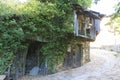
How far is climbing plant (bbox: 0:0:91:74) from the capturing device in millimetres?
10555

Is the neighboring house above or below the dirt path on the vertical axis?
above

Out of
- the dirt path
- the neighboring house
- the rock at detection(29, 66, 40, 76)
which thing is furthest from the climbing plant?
the dirt path

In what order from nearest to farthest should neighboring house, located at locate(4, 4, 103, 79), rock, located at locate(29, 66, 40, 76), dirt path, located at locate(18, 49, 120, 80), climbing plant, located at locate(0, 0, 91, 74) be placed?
climbing plant, located at locate(0, 0, 91, 74)
dirt path, located at locate(18, 49, 120, 80)
neighboring house, located at locate(4, 4, 103, 79)
rock, located at locate(29, 66, 40, 76)

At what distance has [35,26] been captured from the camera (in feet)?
39.0

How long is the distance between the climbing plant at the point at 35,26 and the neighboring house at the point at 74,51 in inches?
19.5

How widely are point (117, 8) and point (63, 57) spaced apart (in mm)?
6995

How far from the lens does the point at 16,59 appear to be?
11.3 m

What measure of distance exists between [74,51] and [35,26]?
517 centimetres

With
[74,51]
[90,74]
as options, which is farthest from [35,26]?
[74,51]

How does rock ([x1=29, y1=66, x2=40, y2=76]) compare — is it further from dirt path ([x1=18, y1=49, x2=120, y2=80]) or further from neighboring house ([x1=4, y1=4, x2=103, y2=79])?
dirt path ([x1=18, y1=49, x2=120, y2=80])

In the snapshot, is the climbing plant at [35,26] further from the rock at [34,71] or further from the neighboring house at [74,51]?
the rock at [34,71]

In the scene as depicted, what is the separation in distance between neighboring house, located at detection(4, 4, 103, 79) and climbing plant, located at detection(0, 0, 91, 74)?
496 millimetres

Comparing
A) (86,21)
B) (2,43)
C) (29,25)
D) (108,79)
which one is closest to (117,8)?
(108,79)

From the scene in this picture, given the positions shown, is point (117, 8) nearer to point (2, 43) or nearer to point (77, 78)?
point (77, 78)
